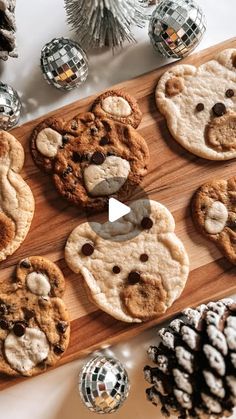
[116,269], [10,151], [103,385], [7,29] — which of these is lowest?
[103,385]

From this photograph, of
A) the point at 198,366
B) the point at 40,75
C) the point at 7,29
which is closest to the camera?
the point at 198,366

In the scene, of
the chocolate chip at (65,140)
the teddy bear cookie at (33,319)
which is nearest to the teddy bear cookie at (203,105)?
the chocolate chip at (65,140)

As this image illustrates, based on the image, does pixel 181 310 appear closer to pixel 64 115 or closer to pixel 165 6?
pixel 64 115

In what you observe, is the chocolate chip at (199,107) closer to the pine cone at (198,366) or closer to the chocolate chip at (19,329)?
the pine cone at (198,366)

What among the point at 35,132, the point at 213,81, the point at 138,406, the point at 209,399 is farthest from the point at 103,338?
the point at 213,81

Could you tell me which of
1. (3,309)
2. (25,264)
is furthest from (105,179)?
(3,309)

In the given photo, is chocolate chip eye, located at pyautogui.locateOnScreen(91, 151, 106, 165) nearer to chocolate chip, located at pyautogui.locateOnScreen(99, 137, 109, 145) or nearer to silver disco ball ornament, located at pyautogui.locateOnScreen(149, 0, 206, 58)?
chocolate chip, located at pyautogui.locateOnScreen(99, 137, 109, 145)

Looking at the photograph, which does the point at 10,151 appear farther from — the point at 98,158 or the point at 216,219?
the point at 216,219
